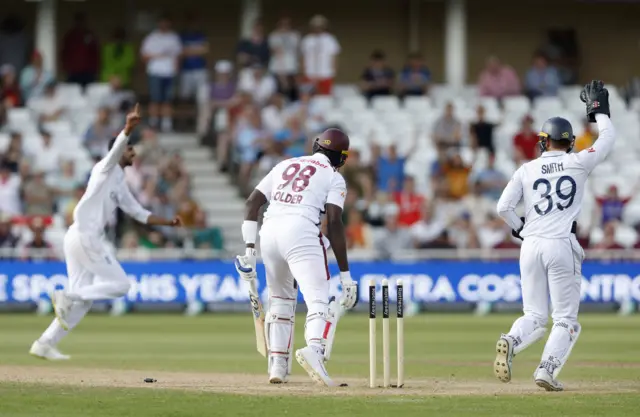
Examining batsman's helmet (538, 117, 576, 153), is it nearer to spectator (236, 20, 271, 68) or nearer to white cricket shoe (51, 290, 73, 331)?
white cricket shoe (51, 290, 73, 331)

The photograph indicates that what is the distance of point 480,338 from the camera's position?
1762cm

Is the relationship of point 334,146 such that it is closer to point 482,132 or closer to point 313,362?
point 313,362

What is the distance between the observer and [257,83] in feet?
86.2

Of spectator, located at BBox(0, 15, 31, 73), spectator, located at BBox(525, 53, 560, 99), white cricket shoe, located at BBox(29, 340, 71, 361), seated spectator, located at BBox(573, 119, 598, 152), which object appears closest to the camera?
white cricket shoe, located at BBox(29, 340, 71, 361)

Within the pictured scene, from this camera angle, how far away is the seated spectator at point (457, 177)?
2423 cm

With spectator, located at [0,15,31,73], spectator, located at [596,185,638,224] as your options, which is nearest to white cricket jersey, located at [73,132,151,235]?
spectator, located at [596,185,638,224]

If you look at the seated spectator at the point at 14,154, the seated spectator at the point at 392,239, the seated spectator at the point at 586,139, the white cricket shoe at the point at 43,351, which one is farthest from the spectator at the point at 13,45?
the white cricket shoe at the point at 43,351

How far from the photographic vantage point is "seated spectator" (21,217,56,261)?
21891 millimetres

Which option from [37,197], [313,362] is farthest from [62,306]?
[37,197]

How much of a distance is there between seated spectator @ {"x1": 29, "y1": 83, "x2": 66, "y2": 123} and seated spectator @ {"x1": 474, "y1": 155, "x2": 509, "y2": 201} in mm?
7082

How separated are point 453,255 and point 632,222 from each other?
3.62 meters

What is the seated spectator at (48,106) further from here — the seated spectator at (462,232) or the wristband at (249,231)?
the wristband at (249,231)

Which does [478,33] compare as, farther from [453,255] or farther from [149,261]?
[149,261]

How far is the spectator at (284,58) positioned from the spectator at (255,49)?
20 centimetres
